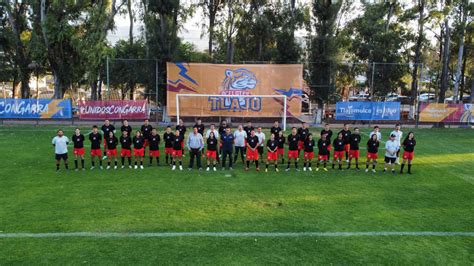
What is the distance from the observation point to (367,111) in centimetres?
2470

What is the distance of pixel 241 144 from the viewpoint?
44.9 ft

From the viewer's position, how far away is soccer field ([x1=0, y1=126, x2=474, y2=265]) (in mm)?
6957

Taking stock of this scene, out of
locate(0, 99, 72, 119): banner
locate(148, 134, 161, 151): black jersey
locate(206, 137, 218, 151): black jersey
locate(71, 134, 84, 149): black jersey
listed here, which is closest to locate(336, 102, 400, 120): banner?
locate(206, 137, 218, 151): black jersey

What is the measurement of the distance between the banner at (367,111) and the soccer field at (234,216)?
36.3 feet

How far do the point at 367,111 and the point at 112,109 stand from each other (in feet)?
54.4

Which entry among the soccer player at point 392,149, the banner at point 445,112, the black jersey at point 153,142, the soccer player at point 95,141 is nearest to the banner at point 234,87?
the banner at point 445,112

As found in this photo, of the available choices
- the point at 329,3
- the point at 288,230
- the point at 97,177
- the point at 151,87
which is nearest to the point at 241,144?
the point at 97,177

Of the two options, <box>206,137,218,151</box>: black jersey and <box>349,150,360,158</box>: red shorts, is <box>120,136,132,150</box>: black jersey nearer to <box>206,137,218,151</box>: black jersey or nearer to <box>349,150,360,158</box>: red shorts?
<box>206,137,218,151</box>: black jersey

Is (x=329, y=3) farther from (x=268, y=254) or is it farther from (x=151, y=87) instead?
(x=268, y=254)

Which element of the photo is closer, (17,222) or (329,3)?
(17,222)

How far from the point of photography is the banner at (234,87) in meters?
24.4

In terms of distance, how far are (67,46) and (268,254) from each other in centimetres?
2563

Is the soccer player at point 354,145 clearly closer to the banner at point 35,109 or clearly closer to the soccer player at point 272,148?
the soccer player at point 272,148

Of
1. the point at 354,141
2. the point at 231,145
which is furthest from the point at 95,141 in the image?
the point at 354,141
